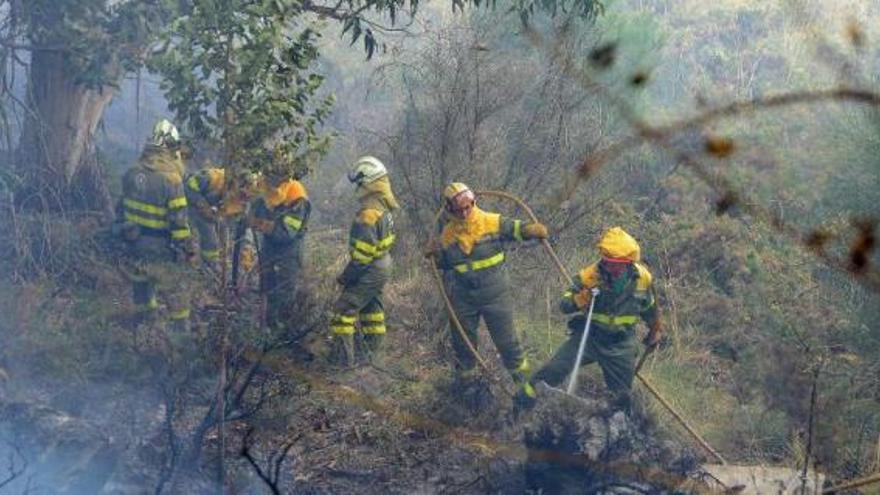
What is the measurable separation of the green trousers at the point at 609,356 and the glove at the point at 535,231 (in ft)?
2.59

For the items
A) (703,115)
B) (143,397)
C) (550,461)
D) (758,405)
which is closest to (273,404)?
(143,397)

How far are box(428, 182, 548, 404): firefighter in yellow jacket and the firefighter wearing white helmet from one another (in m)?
0.48

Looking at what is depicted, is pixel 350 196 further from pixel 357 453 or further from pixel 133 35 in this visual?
pixel 357 453

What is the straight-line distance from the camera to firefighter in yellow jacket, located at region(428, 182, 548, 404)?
7.29 m

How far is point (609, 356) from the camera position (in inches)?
271

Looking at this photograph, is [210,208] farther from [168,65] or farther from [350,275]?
[168,65]

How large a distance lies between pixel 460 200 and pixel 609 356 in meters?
1.65

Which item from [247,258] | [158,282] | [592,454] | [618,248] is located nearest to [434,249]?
[618,248]

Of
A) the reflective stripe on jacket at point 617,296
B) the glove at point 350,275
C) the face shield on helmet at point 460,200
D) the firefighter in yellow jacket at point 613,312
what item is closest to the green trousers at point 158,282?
the glove at point 350,275

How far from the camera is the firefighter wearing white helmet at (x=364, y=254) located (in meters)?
7.56

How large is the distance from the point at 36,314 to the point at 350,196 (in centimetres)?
472

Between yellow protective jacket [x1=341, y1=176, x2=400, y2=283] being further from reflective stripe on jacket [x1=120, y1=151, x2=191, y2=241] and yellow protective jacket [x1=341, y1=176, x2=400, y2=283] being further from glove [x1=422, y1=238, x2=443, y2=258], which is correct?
reflective stripe on jacket [x1=120, y1=151, x2=191, y2=241]

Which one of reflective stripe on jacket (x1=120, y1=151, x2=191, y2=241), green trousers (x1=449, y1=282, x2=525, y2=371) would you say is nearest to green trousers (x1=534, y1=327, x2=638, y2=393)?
green trousers (x1=449, y1=282, x2=525, y2=371)

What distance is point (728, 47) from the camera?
70.1 feet
